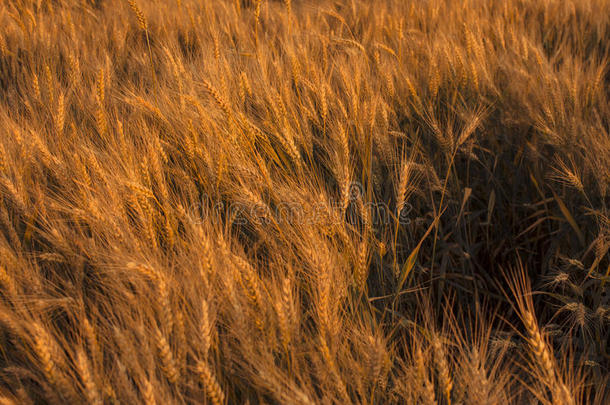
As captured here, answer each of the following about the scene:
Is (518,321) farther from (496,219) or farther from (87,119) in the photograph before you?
(87,119)

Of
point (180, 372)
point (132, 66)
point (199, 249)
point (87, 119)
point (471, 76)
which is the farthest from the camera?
point (132, 66)

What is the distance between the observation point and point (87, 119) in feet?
6.20

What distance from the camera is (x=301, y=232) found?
1.21 meters

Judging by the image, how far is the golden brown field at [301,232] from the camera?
0.93 m

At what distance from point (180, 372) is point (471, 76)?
6.15ft

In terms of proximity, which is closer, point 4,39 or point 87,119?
point 87,119

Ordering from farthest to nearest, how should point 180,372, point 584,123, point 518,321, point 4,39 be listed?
point 4,39 → point 584,123 → point 518,321 → point 180,372

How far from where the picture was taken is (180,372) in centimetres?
92

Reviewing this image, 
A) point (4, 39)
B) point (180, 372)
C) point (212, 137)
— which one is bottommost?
point (180, 372)

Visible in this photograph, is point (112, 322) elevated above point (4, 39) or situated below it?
below

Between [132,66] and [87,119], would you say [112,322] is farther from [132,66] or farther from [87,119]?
[132,66]

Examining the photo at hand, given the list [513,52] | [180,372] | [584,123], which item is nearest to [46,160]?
[180,372]

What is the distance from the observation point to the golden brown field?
0.93m

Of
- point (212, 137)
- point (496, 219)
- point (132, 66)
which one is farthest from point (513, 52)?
point (132, 66)
